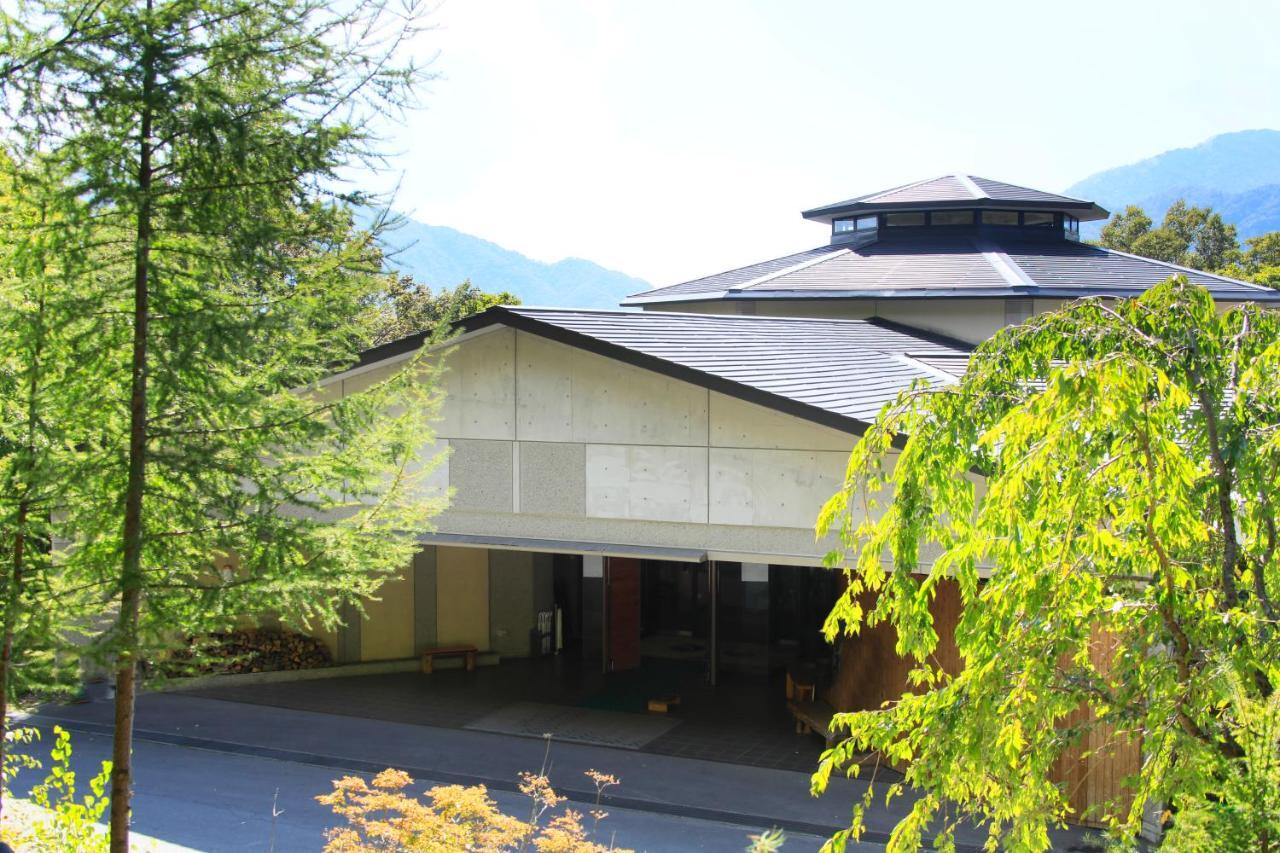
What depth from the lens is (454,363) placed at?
54.6 ft

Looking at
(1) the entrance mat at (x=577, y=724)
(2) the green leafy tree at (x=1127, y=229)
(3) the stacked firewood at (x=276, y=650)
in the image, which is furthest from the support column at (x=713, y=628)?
(2) the green leafy tree at (x=1127, y=229)

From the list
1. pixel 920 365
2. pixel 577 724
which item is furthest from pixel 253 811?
pixel 920 365

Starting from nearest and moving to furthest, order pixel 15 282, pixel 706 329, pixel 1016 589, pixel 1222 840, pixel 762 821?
1. pixel 1222 840
2. pixel 1016 589
3. pixel 15 282
4. pixel 762 821
5. pixel 706 329

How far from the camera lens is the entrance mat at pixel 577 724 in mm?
17406

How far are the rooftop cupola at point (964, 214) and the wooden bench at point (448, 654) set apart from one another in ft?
45.8

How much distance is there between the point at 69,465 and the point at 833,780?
1079 cm

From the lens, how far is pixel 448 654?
22078mm

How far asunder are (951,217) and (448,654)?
15495 mm

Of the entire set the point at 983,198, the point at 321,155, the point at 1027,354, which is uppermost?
the point at 983,198

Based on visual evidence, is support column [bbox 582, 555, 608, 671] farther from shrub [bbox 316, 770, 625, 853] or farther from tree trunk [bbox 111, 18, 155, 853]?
tree trunk [bbox 111, 18, 155, 853]

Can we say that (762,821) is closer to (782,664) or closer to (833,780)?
(833,780)

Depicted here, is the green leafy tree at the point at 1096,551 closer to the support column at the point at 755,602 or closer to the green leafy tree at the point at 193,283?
the green leafy tree at the point at 193,283

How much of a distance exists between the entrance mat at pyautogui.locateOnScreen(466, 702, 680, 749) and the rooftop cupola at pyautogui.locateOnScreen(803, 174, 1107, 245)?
1510 centimetres

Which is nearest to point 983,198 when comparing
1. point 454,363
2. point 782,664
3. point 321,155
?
point 782,664
